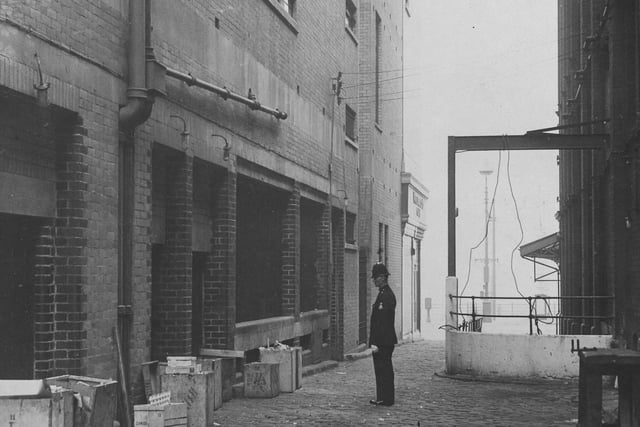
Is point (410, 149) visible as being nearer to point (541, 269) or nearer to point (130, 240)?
point (130, 240)

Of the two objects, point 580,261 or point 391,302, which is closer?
point 391,302

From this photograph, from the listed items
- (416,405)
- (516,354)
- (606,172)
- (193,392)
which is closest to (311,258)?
(516,354)

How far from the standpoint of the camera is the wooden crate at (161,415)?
30.5 ft

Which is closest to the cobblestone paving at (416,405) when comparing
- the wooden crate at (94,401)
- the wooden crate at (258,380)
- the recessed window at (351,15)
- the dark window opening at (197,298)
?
the wooden crate at (258,380)

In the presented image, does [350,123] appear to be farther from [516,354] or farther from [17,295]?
[17,295]

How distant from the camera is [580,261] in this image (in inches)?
877

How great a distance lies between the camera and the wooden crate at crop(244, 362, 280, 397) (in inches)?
538

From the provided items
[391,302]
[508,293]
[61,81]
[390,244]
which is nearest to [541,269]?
[508,293]

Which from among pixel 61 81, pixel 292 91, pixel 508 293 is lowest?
pixel 508 293

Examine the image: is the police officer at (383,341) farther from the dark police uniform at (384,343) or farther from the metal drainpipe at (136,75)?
the metal drainpipe at (136,75)

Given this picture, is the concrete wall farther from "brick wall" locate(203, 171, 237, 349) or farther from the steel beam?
"brick wall" locate(203, 171, 237, 349)

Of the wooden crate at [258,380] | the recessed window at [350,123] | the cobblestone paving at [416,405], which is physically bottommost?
the cobblestone paving at [416,405]

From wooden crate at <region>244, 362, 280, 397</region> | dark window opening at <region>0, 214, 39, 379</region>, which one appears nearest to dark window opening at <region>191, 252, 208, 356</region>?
wooden crate at <region>244, 362, 280, 397</region>

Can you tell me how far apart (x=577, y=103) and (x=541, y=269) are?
1789 inches
